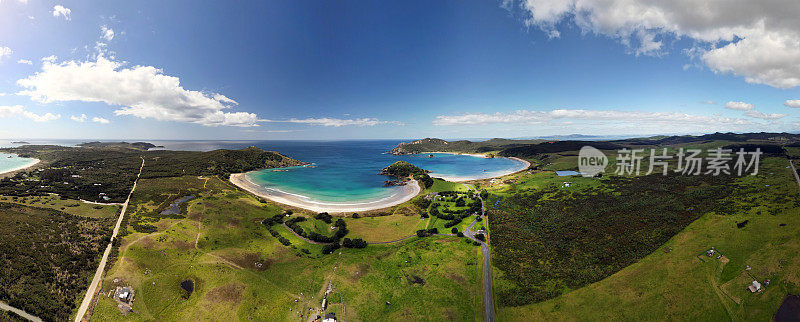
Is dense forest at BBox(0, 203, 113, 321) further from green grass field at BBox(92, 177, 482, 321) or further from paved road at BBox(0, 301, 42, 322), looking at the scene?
green grass field at BBox(92, 177, 482, 321)

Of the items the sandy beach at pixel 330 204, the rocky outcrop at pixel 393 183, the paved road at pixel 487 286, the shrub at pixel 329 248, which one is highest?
the rocky outcrop at pixel 393 183

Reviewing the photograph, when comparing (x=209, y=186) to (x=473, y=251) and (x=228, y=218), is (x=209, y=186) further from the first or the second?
(x=473, y=251)

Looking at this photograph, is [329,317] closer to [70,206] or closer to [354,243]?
[354,243]

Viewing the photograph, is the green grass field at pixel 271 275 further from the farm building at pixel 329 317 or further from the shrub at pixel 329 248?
the shrub at pixel 329 248

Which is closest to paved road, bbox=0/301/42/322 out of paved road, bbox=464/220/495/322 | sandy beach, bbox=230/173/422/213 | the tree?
the tree

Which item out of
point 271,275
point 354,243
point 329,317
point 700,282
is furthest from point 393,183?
point 700,282

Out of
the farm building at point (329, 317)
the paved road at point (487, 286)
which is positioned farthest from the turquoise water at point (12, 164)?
the paved road at point (487, 286)
